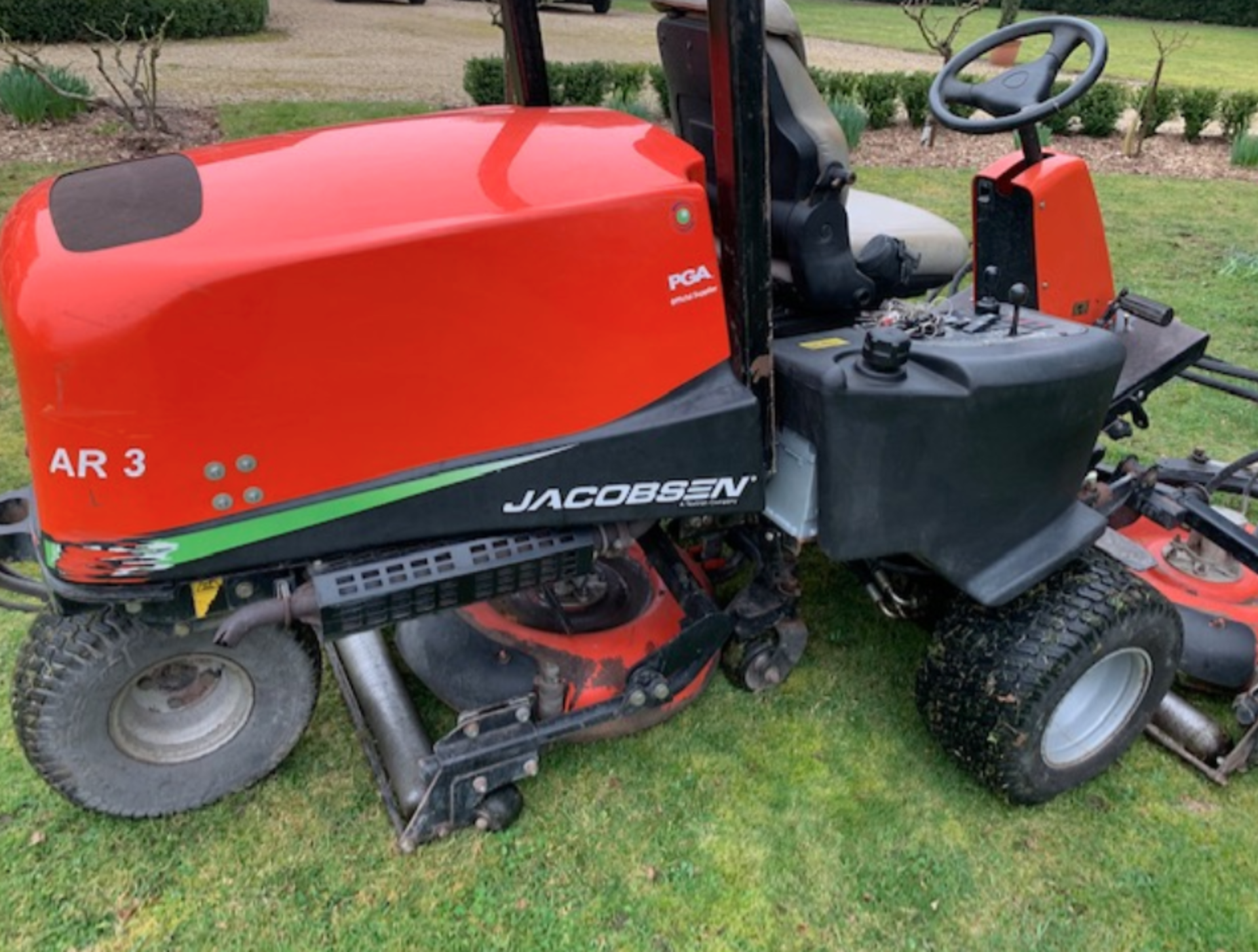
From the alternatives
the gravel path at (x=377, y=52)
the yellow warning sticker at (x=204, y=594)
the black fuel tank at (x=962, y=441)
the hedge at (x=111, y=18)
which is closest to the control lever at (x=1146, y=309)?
the black fuel tank at (x=962, y=441)

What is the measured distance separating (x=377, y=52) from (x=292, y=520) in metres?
13.5

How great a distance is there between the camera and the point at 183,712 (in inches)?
89.7

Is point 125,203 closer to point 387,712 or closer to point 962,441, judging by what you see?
point 387,712

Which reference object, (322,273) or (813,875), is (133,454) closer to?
(322,273)

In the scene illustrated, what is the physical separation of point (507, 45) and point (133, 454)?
1.44 m

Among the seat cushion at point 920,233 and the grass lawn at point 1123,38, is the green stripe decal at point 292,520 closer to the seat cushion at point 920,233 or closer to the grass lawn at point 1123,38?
the seat cushion at point 920,233

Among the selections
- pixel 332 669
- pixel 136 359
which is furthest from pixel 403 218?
pixel 332 669

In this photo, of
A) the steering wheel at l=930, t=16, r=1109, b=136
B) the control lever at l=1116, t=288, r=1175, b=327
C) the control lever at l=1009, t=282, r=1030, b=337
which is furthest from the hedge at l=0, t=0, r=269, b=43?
the control lever at l=1009, t=282, r=1030, b=337

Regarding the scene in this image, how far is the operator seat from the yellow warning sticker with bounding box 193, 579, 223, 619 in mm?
1284

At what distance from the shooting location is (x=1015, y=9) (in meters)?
14.6

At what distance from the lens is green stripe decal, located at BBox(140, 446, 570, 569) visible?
176 centimetres

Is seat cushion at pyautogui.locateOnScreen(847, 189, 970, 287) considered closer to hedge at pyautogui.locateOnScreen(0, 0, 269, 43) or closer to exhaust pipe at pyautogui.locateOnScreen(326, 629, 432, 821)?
exhaust pipe at pyautogui.locateOnScreen(326, 629, 432, 821)

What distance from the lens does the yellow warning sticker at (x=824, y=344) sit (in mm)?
2215

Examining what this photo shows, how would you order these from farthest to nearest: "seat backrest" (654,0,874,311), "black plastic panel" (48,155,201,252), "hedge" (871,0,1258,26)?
1. "hedge" (871,0,1258,26)
2. "seat backrest" (654,0,874,311)
3. "black plastic panel" (48,155,201,252)
